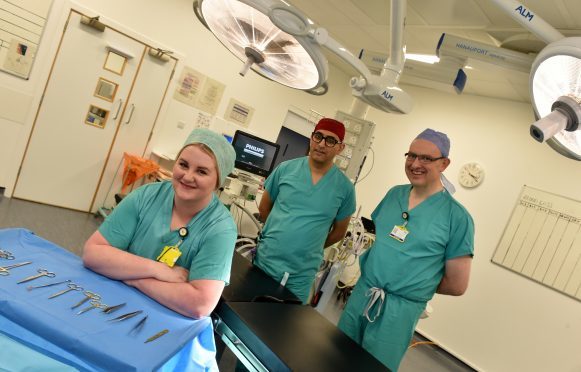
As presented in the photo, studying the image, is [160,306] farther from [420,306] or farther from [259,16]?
[420,306]

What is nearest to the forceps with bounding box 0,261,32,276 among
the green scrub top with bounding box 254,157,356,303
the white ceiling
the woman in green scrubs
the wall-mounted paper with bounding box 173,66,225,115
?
the woman in green scrubs

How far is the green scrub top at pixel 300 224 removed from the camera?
1792 mm

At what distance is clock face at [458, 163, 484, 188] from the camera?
4.39 metres

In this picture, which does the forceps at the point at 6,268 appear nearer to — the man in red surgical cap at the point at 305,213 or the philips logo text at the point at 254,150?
the man in red surgical cap at the point at 305,213

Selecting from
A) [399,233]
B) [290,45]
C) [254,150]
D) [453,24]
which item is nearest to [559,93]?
[290,45]

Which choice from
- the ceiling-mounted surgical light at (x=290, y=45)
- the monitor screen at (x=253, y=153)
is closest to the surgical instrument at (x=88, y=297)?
the ceiling-mounted surgical light at (x=290, y=45)

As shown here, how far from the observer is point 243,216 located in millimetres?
5340

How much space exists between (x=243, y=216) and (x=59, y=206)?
7.48ft

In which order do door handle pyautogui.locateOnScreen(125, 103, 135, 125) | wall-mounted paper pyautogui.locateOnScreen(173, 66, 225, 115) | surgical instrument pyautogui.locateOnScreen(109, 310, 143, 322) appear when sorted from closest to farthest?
surgical instrument pyautogui.locateOnScreen(109, 310, 143, 322) < door handle pyautogui.locateOnScreen(125, 103, 135, 125) < wall-mounted paper pyautogui.locateOnScreen(173, 66, 225, 115)

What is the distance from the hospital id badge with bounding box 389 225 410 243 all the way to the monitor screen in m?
2.80

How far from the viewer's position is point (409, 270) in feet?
5.08

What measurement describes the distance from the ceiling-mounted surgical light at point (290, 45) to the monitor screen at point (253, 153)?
9.02 ft

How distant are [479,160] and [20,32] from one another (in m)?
4.93

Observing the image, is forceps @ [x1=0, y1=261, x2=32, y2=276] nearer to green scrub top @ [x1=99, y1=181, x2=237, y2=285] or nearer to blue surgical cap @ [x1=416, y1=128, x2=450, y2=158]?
green scrub top @ [x1=99, y1=181, x2=237, y2=285]
